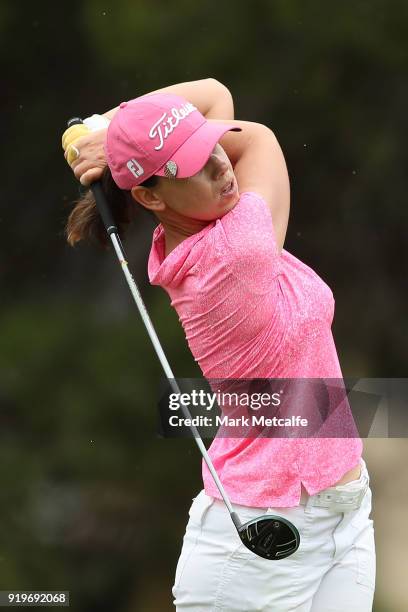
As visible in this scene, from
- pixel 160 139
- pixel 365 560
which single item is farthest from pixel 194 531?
pixel 160 139

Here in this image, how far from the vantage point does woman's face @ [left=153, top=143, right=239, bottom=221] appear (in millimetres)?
1771

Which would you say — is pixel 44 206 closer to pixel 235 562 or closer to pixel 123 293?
pixel 123 293

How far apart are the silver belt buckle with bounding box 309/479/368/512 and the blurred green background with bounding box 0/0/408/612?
2.07 meters

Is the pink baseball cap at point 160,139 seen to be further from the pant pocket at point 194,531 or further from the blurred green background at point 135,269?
the blurred green background at point 135,269

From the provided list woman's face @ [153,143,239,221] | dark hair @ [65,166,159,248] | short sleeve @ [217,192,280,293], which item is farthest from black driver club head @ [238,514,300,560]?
dark hair @ [65,166,159,248]

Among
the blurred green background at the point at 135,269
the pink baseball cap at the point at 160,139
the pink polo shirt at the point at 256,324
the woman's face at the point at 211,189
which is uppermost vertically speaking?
the pink baseball cap at the point at 160,139

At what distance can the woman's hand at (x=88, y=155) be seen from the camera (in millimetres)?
1963

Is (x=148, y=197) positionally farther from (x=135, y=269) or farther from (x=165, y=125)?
(x=135, y=269)

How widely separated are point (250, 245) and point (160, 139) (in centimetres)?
21

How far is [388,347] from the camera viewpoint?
417 cm

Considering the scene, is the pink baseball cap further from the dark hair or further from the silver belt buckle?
the silver belt buckle

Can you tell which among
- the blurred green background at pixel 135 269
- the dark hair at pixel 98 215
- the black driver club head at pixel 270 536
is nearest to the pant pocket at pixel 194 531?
the black driver club head at pixel 270 536

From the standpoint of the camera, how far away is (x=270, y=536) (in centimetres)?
176

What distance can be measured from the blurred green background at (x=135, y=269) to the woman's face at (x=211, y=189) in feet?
7.00
